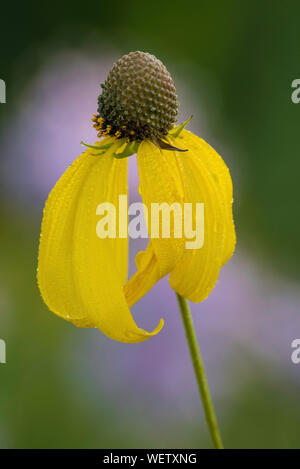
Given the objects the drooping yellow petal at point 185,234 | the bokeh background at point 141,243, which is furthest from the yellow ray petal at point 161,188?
the bokeh background at point 141,243

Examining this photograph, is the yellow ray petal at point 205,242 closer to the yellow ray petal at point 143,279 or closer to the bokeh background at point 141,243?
the yellow ray petal at point 143,279

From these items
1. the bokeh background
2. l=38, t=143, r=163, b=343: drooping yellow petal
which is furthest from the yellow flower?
the bokeh background

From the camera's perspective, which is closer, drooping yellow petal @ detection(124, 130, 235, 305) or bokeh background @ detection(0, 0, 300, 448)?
drooping yellow petal @ detection(124, 130, 235, 305)

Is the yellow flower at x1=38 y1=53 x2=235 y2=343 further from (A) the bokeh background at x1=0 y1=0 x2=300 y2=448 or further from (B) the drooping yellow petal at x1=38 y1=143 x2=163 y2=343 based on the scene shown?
(A) the bokeh background at x1=0 y1=0 x2=300 y2=448

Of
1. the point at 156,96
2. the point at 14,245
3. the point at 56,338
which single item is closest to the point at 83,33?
the point at 14,245
